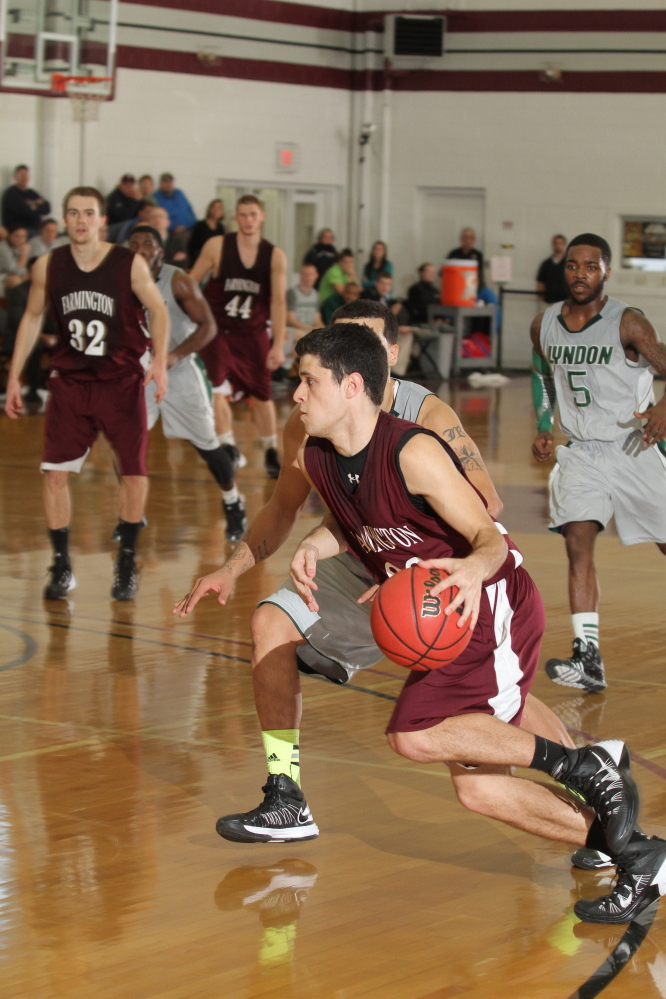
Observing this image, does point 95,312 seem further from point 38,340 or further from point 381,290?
point 381,290

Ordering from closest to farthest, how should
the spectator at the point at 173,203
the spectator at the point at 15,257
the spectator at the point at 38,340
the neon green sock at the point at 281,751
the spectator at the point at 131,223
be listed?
the neon green sock at the point at 281,751
the spectator at the point at 38,340
the spectator at the point at 15,257
the spectator at the point at 131,223
the spectator at the point at 173,203

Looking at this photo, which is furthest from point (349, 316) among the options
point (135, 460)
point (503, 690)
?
point (135, 460)

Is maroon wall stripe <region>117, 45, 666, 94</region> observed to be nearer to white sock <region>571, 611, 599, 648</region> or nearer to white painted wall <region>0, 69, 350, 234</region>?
white painted wall <region>0, 69, 350, 234</region>

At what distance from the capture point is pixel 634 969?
312 centimetres

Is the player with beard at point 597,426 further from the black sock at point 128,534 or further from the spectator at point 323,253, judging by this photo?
the spectator at point 323,253

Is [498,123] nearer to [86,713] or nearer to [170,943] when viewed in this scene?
[86,713]

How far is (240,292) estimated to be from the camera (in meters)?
9.99

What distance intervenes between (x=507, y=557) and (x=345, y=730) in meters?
1.47

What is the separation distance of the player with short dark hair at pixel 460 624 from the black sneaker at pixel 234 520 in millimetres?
4821

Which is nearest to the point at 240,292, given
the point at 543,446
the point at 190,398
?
the point at 190,398

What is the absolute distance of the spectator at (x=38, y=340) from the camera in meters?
14.3

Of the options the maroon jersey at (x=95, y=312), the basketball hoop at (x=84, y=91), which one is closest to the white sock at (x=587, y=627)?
the maroon jersey at (x=95, y=312)

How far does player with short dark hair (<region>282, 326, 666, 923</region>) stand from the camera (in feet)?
10.9

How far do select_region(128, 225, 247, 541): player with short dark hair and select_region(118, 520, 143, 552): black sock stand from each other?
141 cm
